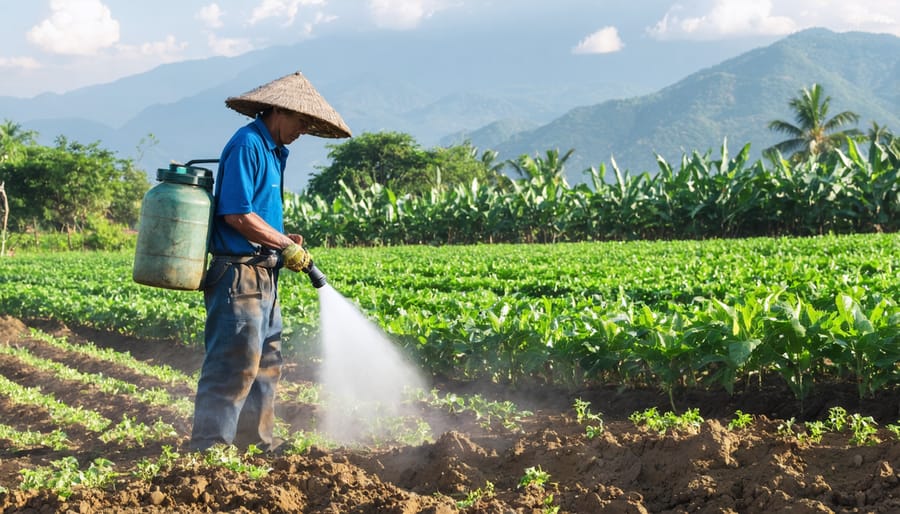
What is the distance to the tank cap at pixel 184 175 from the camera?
4094 mm

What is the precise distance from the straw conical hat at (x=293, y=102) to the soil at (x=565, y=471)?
1665 millimetres

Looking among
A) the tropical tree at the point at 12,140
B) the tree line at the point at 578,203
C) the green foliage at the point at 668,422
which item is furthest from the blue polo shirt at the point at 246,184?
the tropical tree at the point at 12,140

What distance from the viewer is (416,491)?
3.65 m

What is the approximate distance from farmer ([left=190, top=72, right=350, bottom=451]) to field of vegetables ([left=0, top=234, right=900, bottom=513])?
34 centimetres

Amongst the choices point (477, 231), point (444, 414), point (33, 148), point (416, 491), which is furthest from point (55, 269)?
point (33, 148)

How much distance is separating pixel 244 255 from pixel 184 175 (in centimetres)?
48

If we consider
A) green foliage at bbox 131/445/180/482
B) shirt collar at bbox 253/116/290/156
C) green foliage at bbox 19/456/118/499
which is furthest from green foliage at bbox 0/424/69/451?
shirt collar at bbox 253/116/290/156

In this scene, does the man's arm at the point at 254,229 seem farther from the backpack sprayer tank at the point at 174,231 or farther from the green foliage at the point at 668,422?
the green foliage at the point at 668,422

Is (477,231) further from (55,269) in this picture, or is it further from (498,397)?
(498,397)

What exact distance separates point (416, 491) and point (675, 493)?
3.61 ft

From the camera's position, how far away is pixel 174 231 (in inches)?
159

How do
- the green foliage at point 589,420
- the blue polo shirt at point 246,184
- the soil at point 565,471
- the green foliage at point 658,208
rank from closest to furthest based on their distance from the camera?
1. the soil at point 565,471
2. the green foliage at point 589,420
3. the blue polo shirt at point 246,184
4. the green foliage at point 658,208

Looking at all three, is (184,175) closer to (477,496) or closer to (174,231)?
(174,231)

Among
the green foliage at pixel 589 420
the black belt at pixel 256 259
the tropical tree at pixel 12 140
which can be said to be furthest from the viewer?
the tropical tree at pixel 12 140
